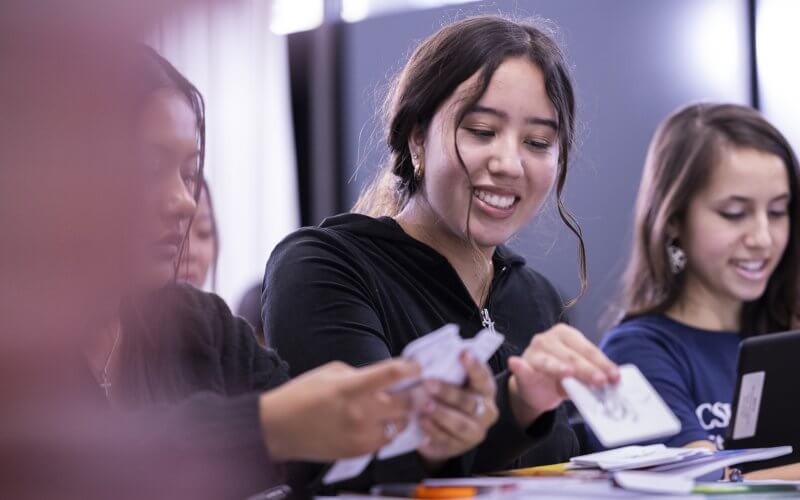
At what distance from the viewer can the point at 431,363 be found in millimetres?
894

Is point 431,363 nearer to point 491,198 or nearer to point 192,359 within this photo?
point 192,359

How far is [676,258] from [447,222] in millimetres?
994

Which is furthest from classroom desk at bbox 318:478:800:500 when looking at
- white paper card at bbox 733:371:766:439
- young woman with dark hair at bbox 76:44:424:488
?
white paper card at bbox 733:371:766:439

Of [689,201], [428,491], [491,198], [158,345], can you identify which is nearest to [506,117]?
[491,198]

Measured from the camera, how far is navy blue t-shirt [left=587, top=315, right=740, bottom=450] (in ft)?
7.26

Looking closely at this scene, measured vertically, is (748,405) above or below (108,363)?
below

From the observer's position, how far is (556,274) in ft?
11.7

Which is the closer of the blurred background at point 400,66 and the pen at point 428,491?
the pen at point 428,491

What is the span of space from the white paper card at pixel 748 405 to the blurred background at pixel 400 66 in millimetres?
639

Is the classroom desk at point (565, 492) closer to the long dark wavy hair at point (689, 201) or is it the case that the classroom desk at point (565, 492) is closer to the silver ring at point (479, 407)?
the silver ring at point (479, 407)

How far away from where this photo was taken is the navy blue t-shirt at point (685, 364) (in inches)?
87.1

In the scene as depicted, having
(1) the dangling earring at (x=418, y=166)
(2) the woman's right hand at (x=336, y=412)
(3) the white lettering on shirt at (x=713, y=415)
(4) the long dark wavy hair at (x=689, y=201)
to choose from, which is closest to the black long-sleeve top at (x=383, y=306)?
(1) the dangling earring at (x=418, y=166)

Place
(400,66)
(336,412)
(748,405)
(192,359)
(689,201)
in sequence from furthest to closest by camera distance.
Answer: (689,201)
(400,66)
(748,405)
(192,359)
(336,412)

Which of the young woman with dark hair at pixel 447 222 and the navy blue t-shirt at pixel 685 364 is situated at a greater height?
the young woman with dark hair at pixel 447 222
